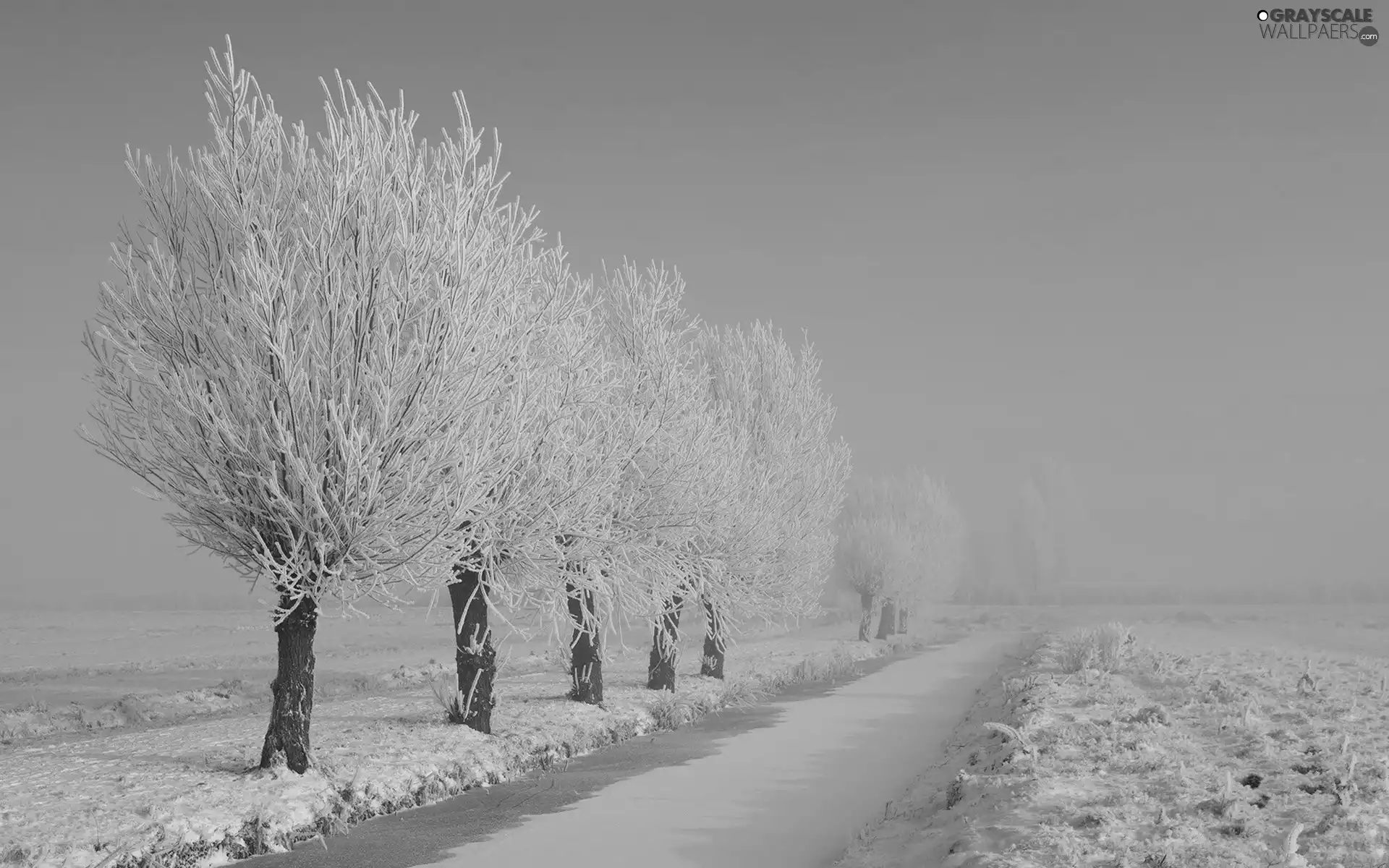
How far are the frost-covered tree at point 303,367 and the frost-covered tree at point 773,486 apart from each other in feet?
40.5

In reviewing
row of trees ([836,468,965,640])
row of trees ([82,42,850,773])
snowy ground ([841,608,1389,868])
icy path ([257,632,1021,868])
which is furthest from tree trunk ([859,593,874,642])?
row of trees ([82,42,850,773])

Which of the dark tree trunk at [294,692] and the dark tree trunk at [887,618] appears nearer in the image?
the dark tree trunk at [294,692]

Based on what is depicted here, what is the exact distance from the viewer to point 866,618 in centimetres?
5056

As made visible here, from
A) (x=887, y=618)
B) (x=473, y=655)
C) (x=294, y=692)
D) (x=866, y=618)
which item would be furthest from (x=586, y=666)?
(x=887, y=618)

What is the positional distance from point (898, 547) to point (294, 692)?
46.4m

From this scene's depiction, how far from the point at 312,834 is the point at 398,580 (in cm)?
310

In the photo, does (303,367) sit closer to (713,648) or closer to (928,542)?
(713,648)

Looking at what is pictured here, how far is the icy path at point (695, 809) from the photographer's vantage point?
946cm

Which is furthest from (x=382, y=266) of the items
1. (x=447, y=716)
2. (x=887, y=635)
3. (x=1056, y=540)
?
(x=1056, y=540)

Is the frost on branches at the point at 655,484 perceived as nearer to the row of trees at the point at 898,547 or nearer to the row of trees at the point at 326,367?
the row of trees at the point at 326,367

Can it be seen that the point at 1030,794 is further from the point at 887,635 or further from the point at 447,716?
the point at 887,635

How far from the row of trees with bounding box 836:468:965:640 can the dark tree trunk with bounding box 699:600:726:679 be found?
2464 cm

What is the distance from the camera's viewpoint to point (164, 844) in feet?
29.8

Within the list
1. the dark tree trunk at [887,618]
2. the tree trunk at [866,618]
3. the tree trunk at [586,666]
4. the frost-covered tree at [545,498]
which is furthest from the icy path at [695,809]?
the dark tree trunk at [887,618]
